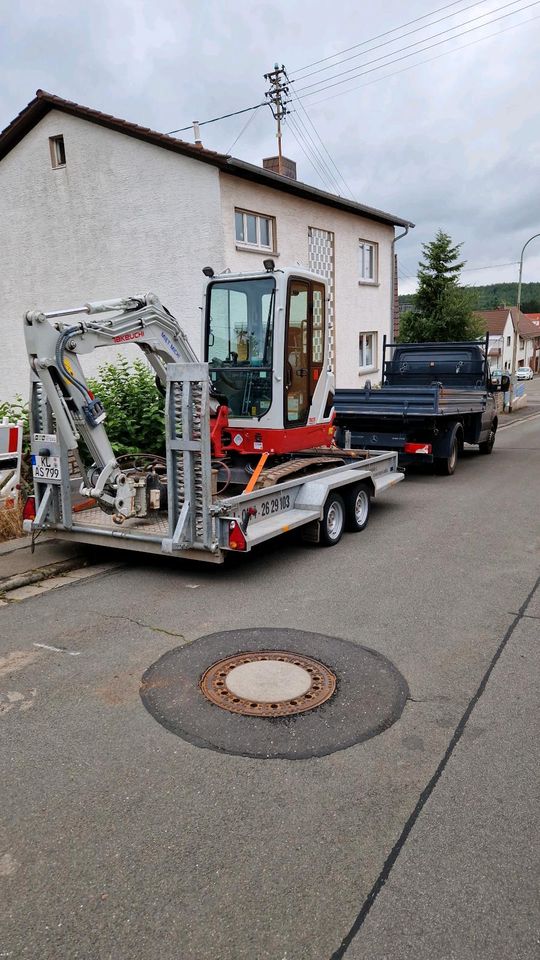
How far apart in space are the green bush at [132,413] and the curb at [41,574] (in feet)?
8.82

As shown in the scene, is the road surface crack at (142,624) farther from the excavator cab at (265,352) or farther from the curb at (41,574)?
the excavator cab at (265,352)

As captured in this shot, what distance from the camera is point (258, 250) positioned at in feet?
49.6

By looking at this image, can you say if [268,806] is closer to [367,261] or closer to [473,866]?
[473,866]

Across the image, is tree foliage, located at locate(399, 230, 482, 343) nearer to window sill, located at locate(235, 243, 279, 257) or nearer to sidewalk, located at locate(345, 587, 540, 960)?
window sill, located at locate(235, 243, 279, 257)

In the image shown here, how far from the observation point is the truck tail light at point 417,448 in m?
11.8

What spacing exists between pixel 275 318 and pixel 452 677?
14.3 ft

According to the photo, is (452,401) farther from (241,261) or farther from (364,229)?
(364,229)

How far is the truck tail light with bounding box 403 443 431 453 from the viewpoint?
1180cm

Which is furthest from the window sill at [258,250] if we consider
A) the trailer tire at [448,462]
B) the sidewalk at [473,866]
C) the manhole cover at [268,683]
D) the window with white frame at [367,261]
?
the sidewalk at [473,866]

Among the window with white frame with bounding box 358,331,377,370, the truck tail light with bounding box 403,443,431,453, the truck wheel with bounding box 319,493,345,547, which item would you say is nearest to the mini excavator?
the truck wheel with bounding box 319,493,345,547

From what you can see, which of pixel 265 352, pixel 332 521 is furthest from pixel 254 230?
pixel 332 521

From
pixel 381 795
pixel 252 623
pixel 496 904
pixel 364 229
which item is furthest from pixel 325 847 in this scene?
pixel 364 229

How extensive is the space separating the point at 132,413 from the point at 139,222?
23.8 ft

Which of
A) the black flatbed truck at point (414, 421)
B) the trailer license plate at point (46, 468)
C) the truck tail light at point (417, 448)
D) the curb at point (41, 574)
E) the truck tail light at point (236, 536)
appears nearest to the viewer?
the truck tail light at point (236, 536)
